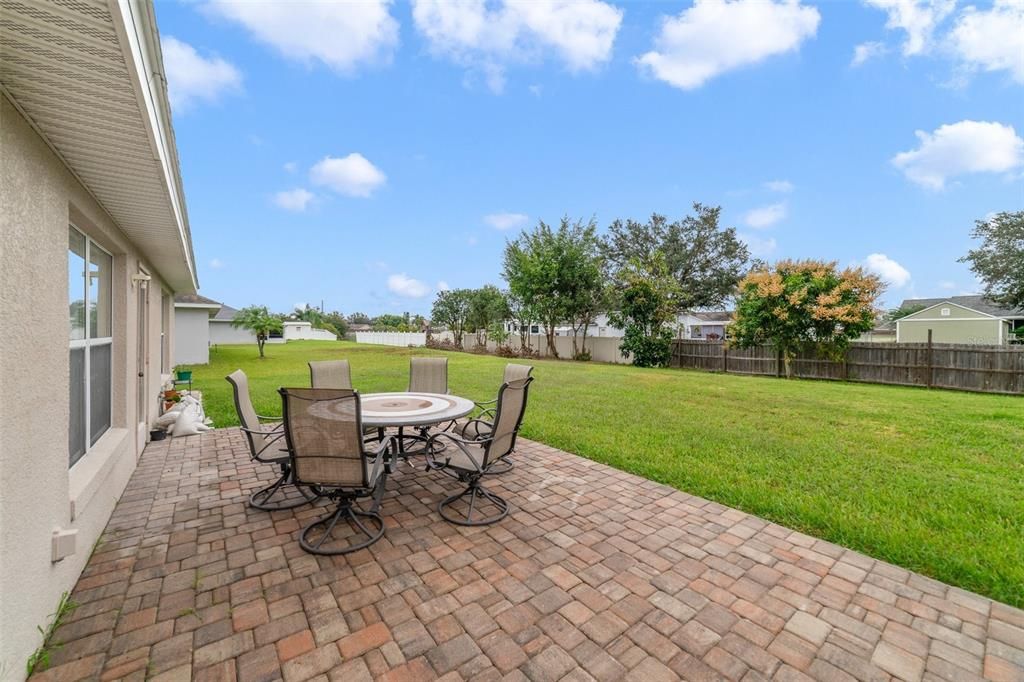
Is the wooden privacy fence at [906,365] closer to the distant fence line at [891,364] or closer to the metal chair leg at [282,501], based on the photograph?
the distant fence line at [891,364]

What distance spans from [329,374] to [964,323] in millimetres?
35696

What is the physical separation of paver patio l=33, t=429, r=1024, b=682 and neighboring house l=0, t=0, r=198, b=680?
0.43 meters

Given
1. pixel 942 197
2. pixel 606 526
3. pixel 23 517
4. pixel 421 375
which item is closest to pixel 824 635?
pixel 606 526

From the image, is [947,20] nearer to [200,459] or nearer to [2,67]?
[2,67]

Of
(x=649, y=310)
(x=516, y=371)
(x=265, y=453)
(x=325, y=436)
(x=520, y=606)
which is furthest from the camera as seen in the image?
(x=649, y=310)

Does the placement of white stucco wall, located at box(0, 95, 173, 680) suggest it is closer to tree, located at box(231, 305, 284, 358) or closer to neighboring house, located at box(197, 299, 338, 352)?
neighboring house, located at box(197, 299, 338, 352)

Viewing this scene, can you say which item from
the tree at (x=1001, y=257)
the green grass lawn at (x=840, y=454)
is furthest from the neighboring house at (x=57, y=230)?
the tree at (x=1001, y=257)

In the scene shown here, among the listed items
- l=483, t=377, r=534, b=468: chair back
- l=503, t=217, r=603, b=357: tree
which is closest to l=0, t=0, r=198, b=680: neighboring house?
l=483, t=377, r=534, b=468: chair back

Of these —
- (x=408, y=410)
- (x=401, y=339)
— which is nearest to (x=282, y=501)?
(x=408, y=410)

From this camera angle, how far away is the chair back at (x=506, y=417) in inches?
142

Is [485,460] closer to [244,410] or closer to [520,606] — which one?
[520,606]

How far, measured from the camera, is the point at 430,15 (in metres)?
9.50

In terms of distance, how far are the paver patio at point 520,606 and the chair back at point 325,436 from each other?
1.86 ft

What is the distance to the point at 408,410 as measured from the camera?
4367 millimetres
